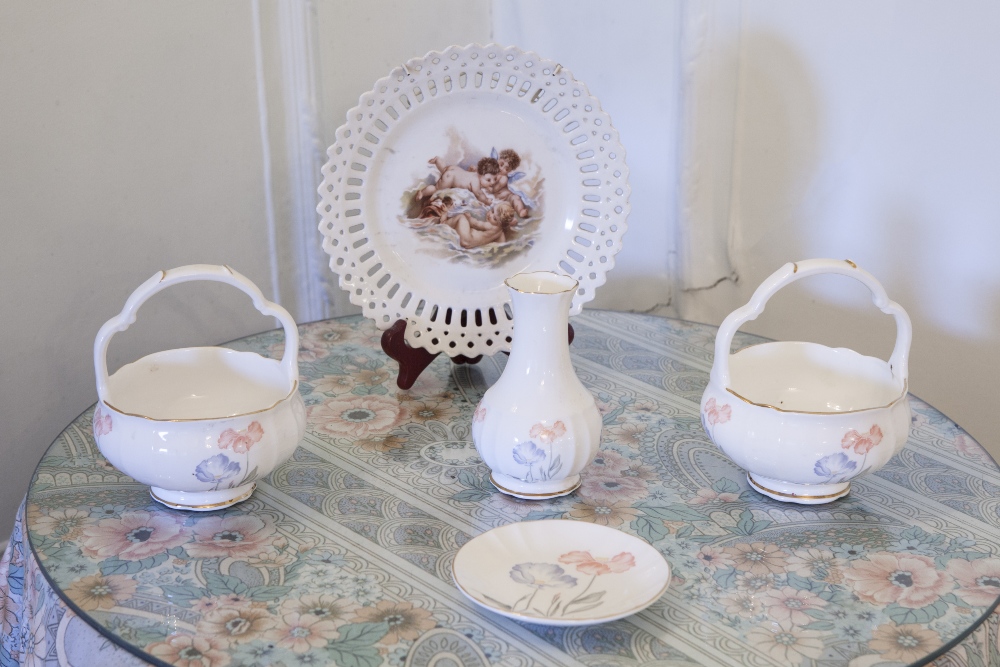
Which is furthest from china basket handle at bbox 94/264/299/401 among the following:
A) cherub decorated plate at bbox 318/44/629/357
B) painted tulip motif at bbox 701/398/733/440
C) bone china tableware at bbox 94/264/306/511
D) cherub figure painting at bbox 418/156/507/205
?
painted tulip motif at bbox 701/398/733/440

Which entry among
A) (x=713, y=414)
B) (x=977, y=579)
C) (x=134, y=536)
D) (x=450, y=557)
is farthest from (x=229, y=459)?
(x=977, y=579)

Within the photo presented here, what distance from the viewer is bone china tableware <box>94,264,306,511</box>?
0.95 meters

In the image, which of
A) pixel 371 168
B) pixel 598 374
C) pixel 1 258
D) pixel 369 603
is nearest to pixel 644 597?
pixel 369 603

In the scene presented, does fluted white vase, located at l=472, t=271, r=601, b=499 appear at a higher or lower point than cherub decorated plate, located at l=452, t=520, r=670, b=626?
higher

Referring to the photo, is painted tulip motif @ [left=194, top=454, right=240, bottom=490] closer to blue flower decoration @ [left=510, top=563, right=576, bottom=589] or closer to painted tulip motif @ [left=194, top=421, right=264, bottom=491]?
painted tulip motif @ [left=194, top=421, right=264, bottom=491]

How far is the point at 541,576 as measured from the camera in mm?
881

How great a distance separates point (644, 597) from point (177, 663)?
389 mm

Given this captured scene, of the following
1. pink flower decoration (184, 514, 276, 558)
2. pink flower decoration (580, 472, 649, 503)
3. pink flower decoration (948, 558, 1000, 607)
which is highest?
pink flower decoration (184, 514, 276, 558)

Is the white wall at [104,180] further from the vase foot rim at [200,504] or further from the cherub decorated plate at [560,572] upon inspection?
the cherub decorated plate at [560,572]

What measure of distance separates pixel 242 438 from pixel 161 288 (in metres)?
0.19

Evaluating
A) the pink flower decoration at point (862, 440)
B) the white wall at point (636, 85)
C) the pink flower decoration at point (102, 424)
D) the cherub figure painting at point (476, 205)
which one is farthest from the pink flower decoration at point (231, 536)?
the white wall at point (636, 85)

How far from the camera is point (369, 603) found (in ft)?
2.78

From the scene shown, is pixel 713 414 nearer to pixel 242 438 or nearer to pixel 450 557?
pixel 450 557

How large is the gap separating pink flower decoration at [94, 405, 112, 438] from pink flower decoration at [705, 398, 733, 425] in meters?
0.62
